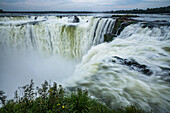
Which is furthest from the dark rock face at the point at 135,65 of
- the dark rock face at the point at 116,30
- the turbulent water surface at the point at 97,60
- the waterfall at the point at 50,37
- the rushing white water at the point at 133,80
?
the waterfall at the point at 50,37

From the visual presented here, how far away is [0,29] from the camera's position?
14492 mm

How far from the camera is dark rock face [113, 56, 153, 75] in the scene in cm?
445

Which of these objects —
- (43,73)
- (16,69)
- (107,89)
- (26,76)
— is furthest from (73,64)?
(107,89)

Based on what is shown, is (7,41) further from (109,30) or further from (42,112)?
(42,112)

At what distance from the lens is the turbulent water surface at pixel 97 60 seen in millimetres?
3504

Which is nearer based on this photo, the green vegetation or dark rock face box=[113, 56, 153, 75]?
the green vegetation

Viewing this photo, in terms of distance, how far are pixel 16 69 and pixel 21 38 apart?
3842 mm

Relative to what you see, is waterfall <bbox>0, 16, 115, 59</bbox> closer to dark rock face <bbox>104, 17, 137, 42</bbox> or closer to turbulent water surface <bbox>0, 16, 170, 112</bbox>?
turbulent water surface <bbox>0, 16, 170, 112</bbox>

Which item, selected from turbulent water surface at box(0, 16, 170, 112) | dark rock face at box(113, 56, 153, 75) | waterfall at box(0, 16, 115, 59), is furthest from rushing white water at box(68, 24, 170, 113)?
waterfall at box(0, 16, 115, 59)

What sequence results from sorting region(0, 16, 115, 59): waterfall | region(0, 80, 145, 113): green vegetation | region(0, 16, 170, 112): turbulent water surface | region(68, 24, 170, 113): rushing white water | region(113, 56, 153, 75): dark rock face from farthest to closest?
region(0, 16, 115, 59): waterfall, region(113, 56, 153, 75): dark rock face, region(0, 16, 170, 112): turbulent water surface, region(68, 24, 170, 113): rushing white water, region(0, 80, 145, 113): green vegetation

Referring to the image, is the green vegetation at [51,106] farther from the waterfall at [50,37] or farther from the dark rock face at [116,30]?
the waterfall at [50,37]

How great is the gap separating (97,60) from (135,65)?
1761 millimetres

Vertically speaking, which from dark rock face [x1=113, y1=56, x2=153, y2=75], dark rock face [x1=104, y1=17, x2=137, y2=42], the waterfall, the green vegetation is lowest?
the green vegetation

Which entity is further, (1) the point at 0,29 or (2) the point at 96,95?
(1) the point at 0,29
